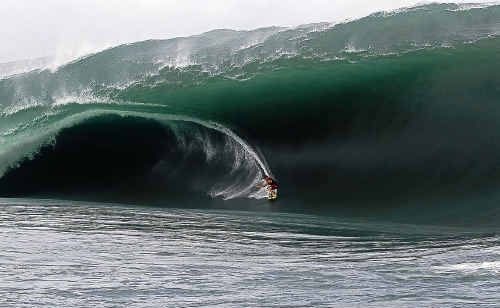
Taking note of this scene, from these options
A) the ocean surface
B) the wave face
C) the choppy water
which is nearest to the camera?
the choppy water

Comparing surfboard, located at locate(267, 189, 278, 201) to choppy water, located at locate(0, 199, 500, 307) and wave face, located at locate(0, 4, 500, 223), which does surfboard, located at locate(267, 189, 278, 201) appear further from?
choppy water, located at locate(0, 199, 500, 307)

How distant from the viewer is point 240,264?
905 centimetres

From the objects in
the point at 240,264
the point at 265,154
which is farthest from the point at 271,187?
the point at 240,264

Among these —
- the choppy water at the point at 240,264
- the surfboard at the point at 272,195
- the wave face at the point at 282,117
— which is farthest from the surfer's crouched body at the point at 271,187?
the choppy water at the point at 240,264

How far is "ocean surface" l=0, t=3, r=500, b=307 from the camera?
9.84 m

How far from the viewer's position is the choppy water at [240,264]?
23.2 feet

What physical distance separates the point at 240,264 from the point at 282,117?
1189 centimetres

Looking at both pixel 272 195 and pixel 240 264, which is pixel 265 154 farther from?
pixel 240 264

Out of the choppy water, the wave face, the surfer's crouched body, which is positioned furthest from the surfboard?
the choppy water

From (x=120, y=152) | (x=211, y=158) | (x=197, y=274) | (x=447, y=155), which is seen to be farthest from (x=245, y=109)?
(x=197, y=274)

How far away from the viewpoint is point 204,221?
14617mm

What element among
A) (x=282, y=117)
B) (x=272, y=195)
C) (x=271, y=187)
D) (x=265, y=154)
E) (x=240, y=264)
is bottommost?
A: (x=240, y=264)

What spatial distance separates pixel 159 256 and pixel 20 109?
1493cm

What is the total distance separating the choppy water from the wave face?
398cm
